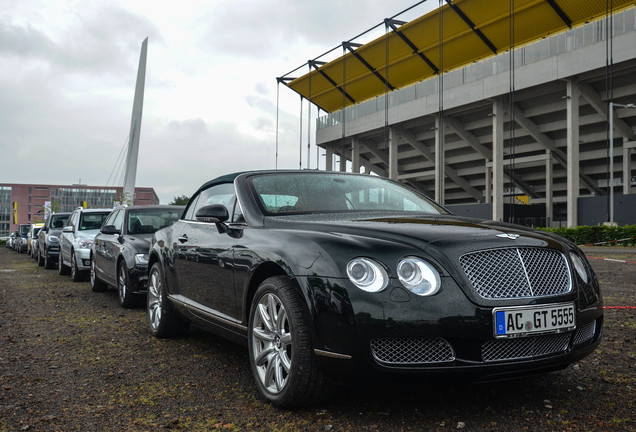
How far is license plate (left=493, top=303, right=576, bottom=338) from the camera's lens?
10.3ft

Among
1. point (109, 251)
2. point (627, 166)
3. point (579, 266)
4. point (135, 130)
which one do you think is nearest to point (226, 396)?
point (579, 266)

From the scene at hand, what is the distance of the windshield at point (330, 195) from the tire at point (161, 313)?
5.63 feet

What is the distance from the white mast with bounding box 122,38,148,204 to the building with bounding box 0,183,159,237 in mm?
106222

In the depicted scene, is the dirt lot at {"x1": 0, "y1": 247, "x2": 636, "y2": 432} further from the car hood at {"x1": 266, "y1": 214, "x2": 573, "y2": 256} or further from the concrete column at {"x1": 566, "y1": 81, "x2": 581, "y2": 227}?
the concrete column at {"x1": 566, "y1": 81, "x2": 581, "y2": 227}

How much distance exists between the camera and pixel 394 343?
3.12 meters

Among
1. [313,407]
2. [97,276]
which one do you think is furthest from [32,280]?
[313,407]

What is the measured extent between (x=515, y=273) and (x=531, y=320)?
26 centimetres

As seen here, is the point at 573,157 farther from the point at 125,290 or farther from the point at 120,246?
the point at 125,290

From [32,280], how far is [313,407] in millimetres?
11706

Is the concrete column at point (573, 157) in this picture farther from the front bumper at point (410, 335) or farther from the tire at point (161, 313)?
the front bumper at point (410, 335)

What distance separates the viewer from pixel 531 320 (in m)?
3.20

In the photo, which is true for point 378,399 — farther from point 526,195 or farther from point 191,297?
point 526,195

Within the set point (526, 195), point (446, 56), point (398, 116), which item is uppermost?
point (446, 56)

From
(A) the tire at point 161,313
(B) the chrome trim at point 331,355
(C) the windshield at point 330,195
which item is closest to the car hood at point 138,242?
(A) the tire at point 161,313
